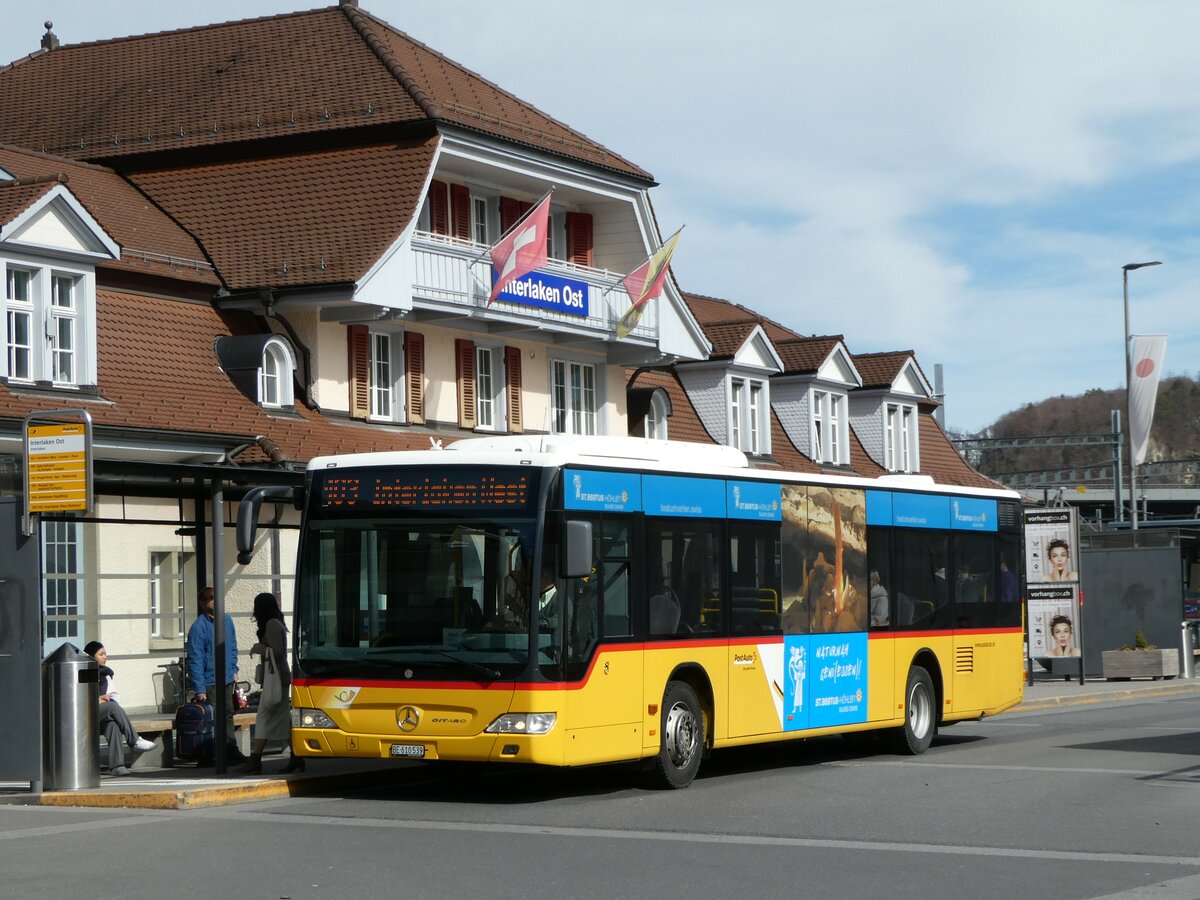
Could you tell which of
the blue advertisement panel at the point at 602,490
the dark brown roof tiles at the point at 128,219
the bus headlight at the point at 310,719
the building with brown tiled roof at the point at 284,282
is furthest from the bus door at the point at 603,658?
the dark brown roof tiles at the point at 128,219

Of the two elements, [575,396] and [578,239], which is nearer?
[578,239]

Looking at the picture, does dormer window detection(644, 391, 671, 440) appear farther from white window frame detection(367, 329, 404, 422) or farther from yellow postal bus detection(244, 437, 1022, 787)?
yellow postal bus detection(244, 437, 1022, 787)

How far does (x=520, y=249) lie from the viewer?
31.8 m

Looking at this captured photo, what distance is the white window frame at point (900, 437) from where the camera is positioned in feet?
167

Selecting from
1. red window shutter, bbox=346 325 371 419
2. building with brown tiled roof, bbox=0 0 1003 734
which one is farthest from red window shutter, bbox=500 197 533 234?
red window shutter, bbox=346 325 371 419

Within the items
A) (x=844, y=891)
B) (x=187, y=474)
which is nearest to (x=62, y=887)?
(x=844, y=891)

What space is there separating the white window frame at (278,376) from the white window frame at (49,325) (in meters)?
3.66

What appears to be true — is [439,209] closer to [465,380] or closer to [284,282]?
[465,380]

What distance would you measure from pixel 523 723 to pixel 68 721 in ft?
13.8

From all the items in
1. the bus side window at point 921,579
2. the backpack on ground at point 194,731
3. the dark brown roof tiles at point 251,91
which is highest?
the dark brown roof tiles at point 251,91

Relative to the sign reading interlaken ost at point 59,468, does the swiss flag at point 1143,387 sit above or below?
above

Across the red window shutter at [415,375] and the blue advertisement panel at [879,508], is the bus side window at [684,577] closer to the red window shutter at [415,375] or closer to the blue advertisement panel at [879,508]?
the blue advertisement panel at [879,508]

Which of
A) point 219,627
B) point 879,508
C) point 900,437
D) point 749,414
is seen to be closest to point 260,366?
point 219,627

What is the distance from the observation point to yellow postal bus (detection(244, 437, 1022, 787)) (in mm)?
14875
